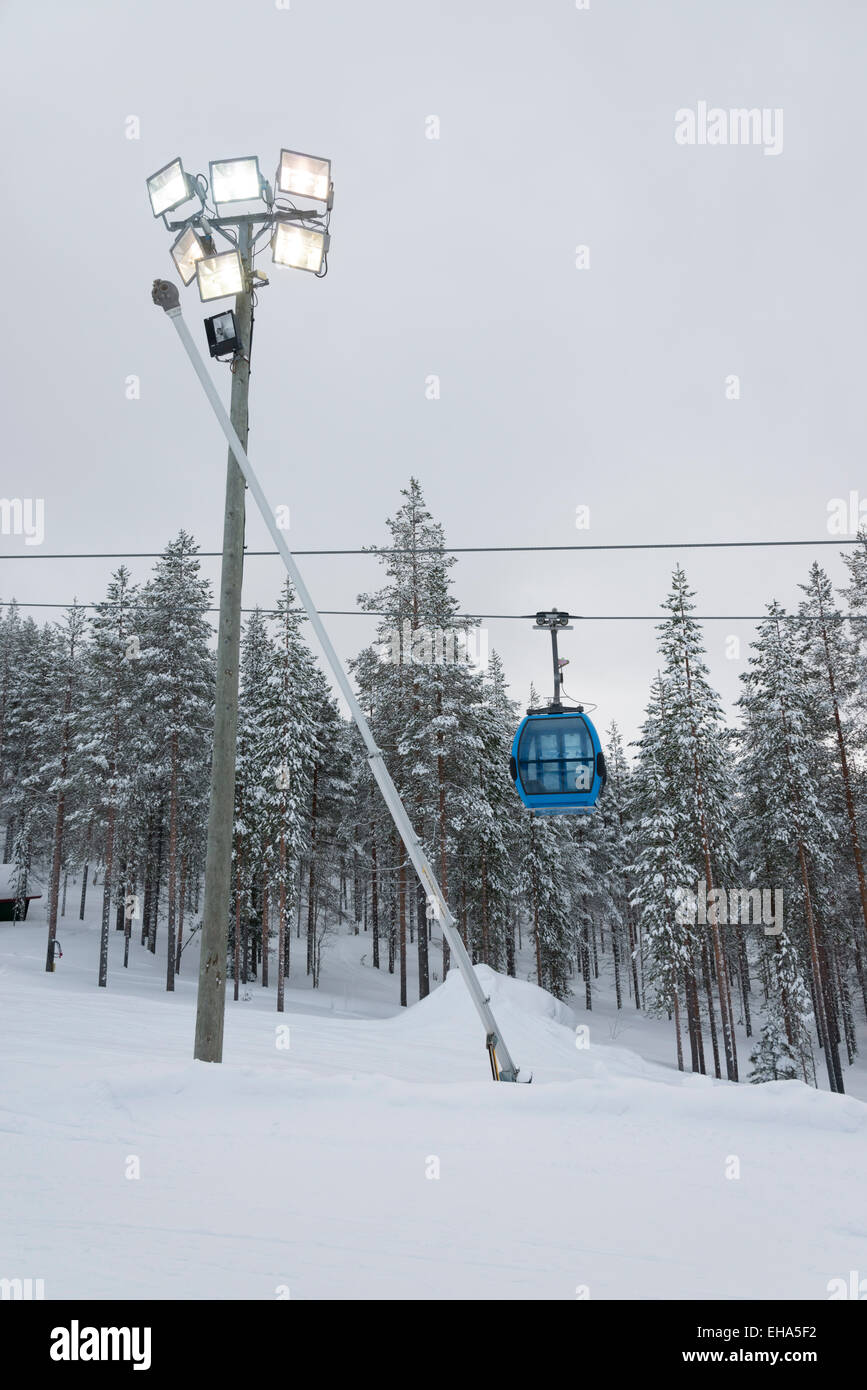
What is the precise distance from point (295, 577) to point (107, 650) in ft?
80.9

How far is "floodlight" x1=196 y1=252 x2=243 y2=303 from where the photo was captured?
324 inches

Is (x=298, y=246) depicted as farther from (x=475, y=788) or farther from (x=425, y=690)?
(x=475, y=788)

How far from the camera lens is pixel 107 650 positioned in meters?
29.2

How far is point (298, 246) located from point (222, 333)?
1330mm

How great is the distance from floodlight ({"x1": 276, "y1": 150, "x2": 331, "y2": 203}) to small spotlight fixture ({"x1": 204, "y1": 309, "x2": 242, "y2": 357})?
1595 mm

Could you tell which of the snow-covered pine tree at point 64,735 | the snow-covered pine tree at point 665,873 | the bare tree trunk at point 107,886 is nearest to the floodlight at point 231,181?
the snow-covered pine tree at point 665,873

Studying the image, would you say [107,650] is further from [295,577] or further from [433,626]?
[295,577]

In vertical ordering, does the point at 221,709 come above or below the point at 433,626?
below

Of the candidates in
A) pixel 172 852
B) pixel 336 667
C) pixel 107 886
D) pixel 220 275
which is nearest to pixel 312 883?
pixel 172 852

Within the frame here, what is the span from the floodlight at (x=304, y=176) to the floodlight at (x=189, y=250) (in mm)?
1057

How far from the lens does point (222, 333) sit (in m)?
8.30

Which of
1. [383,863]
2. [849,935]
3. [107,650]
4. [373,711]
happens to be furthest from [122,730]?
[849,935]

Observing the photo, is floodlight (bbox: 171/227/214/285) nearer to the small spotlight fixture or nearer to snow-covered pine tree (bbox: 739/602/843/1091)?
the small spotlight fixture

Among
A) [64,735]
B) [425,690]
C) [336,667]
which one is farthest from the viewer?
[64,735]
